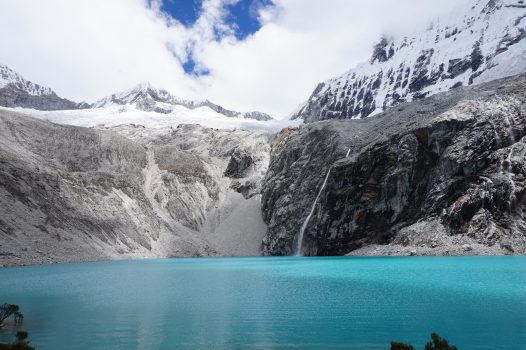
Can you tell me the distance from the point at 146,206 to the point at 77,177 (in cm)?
1305

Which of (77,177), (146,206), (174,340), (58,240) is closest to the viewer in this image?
(174,340)

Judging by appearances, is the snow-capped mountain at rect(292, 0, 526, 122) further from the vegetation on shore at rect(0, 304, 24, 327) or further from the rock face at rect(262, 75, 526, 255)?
the vegetation on shore at rect(0, 304, 24, 327)

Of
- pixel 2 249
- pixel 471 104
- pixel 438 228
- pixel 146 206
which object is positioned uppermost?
pixel 471 104

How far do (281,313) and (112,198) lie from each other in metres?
67.2

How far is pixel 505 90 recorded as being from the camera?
6962 cm

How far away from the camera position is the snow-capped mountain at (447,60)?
136 m

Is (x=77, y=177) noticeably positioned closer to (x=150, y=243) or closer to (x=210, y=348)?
(x=150, y=243)

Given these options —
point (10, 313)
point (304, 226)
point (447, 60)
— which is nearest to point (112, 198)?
point (304, 226)

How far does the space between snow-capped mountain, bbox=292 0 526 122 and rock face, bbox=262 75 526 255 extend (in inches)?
2238

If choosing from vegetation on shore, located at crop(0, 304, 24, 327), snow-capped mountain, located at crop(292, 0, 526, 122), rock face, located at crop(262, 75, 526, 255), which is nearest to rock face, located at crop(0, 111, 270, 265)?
rock face, located at crop(262, 75, 526, 255)

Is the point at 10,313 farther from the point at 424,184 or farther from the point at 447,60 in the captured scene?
the point at 447,60

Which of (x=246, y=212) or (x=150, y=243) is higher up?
(x=246, y=212)

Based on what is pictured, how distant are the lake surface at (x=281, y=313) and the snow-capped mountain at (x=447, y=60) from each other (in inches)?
4282

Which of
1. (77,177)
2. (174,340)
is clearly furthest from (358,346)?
(77,177)
